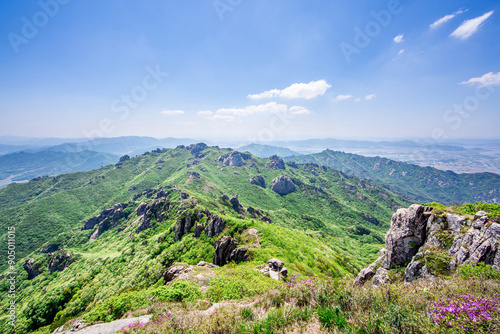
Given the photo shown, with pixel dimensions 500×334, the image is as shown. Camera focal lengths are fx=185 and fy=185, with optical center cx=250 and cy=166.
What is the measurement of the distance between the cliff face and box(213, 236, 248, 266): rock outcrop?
67.5 feet

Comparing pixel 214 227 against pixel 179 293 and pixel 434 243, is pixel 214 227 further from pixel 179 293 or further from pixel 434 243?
pixel 434 243

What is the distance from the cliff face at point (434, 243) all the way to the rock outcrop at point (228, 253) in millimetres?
20572

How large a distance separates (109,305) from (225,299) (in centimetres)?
1021

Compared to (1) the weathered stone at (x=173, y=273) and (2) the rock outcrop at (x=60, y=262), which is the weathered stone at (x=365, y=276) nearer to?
(1) the weathered stone at (x=173, y=273)

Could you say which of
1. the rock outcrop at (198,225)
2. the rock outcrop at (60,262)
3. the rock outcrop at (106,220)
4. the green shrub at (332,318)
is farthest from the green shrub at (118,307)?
the rock outcrop at (106,220)

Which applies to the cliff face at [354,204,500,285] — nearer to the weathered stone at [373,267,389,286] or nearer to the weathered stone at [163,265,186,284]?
the weathered stone at [373,267,389,286]

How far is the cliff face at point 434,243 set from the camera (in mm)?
20156

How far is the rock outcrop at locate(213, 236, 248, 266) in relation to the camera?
37.5m

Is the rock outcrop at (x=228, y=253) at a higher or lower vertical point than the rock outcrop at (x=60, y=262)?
higher

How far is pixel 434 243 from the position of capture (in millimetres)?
24922

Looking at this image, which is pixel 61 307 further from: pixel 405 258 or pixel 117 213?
pixel 117 213

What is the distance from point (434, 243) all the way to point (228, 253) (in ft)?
112

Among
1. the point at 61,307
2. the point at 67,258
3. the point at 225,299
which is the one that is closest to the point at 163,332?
the point at 225,299

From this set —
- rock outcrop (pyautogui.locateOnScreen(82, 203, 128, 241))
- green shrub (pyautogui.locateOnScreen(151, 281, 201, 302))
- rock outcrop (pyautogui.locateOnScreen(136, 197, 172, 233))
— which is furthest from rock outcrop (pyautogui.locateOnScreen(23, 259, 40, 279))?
green shrub (pyautogui.locateOnScreen(151, 281, 201, 302))
